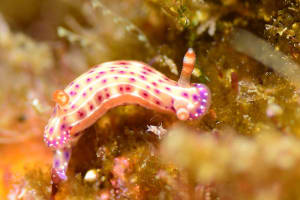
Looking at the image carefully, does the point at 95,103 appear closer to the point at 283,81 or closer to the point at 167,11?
the point at 167,11

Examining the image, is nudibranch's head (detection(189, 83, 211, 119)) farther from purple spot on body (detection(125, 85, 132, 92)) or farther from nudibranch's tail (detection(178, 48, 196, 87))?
purple spot on body (detection(125, 85, 132, 92))

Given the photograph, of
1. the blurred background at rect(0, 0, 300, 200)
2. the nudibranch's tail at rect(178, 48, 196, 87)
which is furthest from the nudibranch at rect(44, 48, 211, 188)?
the blurred background at rect(0, 0, 300, 200)

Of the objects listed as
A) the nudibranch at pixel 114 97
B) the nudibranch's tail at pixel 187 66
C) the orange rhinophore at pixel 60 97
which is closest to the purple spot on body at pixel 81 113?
the nudibranch at pixel 114 97

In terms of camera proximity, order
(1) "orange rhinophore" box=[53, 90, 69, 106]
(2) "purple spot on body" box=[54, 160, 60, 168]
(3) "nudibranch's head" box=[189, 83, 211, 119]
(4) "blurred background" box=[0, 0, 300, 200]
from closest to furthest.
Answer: (4) "blurred background" box=[0, 0, 300, 200] → (3) "nudibranch's head" box=[189, 83, 211, 119] → (1) "orange rhinophore" box=[53, 90, 69, 106] → (2) "purple spot on body" box=[54, 160, 60, 168]

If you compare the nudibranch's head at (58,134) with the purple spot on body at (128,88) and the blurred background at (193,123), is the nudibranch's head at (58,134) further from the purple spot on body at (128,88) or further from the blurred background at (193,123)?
the purple spot on body at (128,88)

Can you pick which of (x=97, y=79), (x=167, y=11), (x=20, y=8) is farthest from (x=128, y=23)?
(x=20, y=8)

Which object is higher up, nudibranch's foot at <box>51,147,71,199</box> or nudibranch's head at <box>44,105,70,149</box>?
nudibranch's head at <box>44,105,70,149</box>
